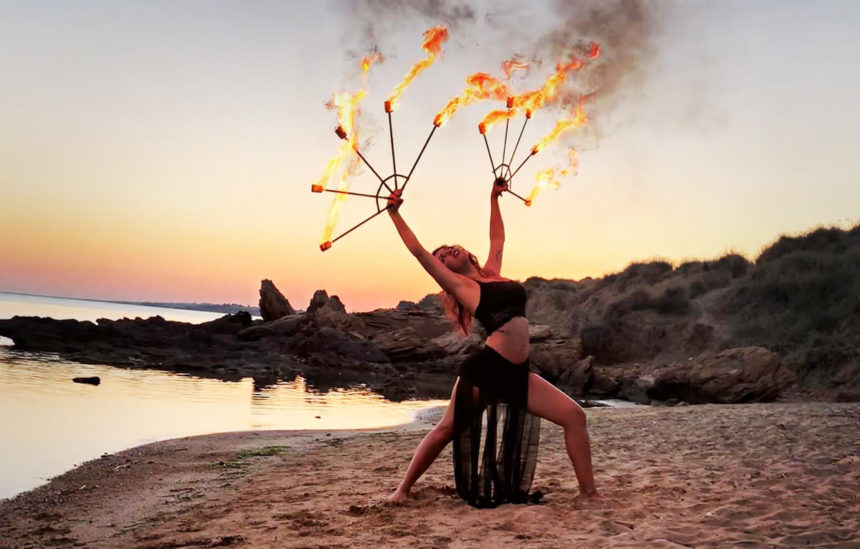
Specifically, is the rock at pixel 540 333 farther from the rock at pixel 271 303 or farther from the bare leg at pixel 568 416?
the bare leg at pixel 568 416

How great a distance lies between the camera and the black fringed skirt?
5277 millimetres

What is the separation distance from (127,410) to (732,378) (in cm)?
1455

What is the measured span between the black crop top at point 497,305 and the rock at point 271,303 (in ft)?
126

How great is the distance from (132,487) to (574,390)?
19102 millimetres

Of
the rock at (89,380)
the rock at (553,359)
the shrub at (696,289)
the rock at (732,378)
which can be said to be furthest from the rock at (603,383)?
the rock at (89,380)

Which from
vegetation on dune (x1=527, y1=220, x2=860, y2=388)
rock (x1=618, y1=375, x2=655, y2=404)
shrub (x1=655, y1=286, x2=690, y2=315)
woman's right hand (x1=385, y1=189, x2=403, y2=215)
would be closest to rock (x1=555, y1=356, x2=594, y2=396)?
rock (x1=618, y1=375, x2=655, y2=404)

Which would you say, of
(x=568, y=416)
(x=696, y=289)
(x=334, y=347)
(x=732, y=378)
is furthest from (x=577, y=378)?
(x=568, y=416)

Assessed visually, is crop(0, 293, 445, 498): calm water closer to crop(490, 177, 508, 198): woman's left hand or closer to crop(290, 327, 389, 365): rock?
crop(490, 177, 508, 198): woman's left hand

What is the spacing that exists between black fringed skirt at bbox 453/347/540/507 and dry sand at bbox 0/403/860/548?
181 mm

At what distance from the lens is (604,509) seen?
5.07 meters

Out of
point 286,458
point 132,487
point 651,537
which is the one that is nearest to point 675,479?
point 651,537

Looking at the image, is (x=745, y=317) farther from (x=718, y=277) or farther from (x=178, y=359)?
(x=178, y=359)

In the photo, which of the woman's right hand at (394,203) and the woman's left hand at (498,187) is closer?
the woman's right hand at (394,203)

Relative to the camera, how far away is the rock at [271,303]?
139ft
